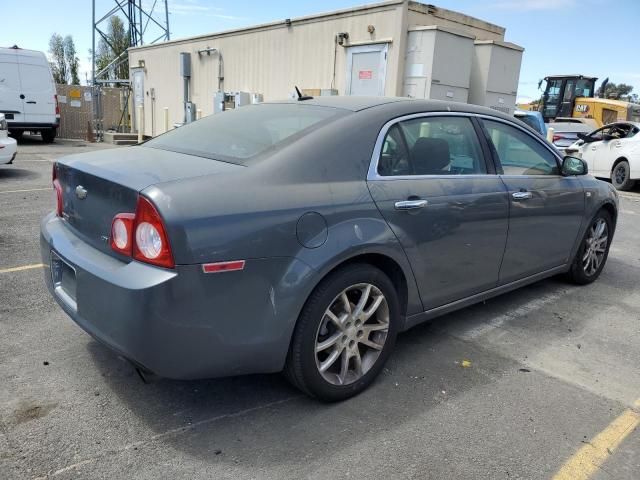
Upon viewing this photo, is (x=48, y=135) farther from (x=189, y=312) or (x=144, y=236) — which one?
(x=189, y=312)

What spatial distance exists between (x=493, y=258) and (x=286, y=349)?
173cm

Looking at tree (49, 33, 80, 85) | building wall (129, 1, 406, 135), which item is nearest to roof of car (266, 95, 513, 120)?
building wall (129, 1, 406, 135)

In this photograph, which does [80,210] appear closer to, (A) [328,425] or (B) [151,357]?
(B) [151,357]

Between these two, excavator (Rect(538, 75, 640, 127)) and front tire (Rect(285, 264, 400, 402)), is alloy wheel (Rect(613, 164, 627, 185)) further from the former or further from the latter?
front tire (Rect(285, 264, 400, 402))

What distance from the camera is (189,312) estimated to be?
2.19 metres

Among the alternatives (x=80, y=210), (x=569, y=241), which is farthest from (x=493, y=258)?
(x=80, y=210)

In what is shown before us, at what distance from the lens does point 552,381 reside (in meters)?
3.14

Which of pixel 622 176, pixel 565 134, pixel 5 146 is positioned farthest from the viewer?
pixel 565 134

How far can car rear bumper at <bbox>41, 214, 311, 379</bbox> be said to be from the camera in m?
2.17

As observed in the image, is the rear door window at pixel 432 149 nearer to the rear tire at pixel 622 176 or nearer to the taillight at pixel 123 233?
the taillight at pixel 123 233

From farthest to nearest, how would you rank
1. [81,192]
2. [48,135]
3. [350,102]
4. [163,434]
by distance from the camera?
[48,135] → [350,102] → [81,192] → [163,434]

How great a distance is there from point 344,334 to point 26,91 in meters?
15.2

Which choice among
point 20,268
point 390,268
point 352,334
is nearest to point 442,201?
point 390,268

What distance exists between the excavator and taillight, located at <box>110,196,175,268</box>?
20649mm
